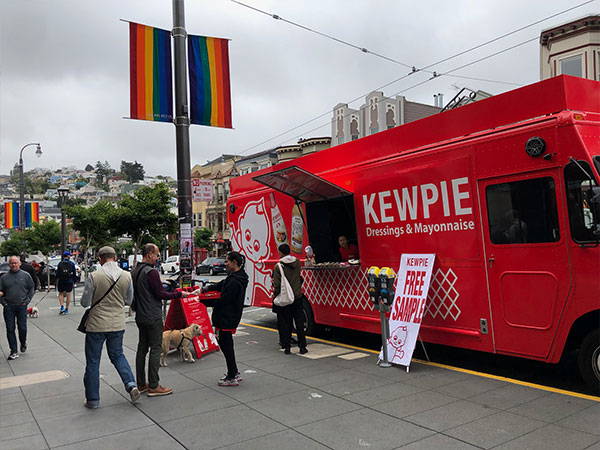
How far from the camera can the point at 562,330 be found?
5285 mm

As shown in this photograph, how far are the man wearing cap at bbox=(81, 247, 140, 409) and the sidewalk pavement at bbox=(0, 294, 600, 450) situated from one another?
263 mm

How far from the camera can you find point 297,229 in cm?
954

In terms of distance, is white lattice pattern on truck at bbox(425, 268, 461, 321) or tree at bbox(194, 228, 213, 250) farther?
tree at bbox(194, 228, 213, 250)

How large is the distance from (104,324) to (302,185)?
4.18 meters

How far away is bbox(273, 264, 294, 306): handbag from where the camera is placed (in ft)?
26.0

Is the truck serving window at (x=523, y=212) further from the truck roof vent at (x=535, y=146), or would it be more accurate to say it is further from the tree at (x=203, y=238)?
the tree at (x=203, y=238)

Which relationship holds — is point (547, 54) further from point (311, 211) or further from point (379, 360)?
point (379, 360)

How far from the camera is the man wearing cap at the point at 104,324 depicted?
5.58m

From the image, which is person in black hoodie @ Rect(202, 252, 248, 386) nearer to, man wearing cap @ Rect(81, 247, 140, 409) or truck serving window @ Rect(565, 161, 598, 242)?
man wearing cap @ Rect(81, 247, 140, 409)

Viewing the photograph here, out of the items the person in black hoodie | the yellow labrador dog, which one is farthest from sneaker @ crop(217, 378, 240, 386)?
the yellow labrador dog

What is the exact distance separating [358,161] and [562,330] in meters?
3.97

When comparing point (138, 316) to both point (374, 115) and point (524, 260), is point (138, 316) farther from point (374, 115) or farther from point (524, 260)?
point (374, 115)

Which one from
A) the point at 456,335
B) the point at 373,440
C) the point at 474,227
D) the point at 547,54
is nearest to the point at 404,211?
the point at 474,227

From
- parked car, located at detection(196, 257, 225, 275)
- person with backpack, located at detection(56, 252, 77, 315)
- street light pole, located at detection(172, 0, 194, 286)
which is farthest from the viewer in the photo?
parked car, located at detection(196, 257, 225, 275)
